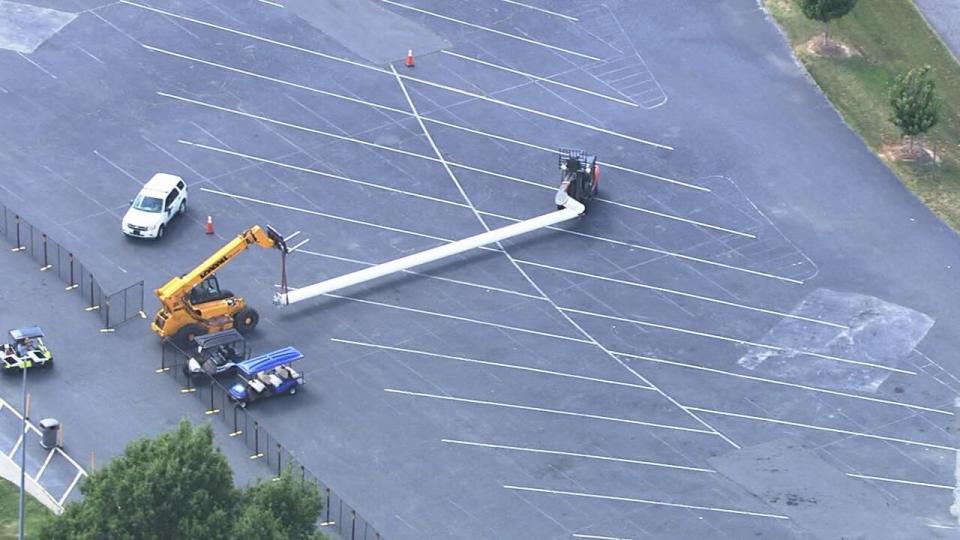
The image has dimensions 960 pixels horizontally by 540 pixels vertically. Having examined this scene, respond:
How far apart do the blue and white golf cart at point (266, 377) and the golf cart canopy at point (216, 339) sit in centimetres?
128

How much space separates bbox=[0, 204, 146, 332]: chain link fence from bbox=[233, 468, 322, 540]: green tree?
22088 millimetres

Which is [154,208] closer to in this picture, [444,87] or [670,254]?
[444,87]

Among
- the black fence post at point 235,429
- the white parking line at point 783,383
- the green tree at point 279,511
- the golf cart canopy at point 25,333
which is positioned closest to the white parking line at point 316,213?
the white parking line at point 783,383

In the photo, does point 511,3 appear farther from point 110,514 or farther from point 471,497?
point 110,514

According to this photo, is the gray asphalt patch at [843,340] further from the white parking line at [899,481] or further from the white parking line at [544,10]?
the white parking line at [544,10]

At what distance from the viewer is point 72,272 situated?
95.2 metres

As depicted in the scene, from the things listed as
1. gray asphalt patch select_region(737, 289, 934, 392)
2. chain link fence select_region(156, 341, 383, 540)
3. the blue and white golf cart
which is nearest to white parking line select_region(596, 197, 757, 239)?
gray asphalt patch select_region(737, 289, 934, 392)

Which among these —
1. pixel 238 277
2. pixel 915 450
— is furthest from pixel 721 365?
pixel 238 277

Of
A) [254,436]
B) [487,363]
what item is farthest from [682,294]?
[254,436]

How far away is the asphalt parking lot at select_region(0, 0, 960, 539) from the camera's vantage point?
85562 millimetres

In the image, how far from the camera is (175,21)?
383ft

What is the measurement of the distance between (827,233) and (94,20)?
137 ft

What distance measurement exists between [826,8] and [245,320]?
38.6 m

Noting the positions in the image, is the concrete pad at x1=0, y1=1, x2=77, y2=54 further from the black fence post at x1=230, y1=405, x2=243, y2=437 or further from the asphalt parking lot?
the black fence post at x1=230, y1=405, x2=243, y2=437
